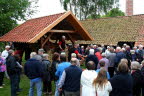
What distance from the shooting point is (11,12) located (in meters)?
15.0

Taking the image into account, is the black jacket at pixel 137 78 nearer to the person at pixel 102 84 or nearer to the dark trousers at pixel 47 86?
the person at pixel 102 84

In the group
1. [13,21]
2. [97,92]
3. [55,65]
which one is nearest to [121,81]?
[97,92]

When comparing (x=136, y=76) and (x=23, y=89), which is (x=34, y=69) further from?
(x=136, y=76)

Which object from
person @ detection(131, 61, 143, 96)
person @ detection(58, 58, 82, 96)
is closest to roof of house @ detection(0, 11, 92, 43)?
person @ detection(58, 58, 82, 96)

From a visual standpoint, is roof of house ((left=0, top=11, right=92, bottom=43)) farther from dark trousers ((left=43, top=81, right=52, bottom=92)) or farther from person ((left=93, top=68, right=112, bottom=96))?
person ((left=93, top=68, right=112, bottom=96))

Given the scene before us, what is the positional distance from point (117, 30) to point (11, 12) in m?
11.6

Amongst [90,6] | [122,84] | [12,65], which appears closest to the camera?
[122,84]

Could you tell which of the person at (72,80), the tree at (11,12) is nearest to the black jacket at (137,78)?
the person at (72,80)

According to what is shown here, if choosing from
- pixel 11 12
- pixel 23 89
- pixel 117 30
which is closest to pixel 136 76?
pixel 23 89

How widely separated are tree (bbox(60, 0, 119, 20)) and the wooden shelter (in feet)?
73.8

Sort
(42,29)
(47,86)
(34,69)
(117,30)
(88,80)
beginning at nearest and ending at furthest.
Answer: (88,80)
(34,69)
(47,86)
(42,29)
(117,30)

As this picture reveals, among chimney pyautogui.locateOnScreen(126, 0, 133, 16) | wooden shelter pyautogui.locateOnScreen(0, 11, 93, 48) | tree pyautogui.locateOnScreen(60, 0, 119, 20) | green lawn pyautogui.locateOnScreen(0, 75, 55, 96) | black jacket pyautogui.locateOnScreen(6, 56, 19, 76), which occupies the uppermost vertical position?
chimney pyautogui.locateOnScreen(126, 0, 133, 16)

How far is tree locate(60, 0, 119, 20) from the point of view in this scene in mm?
36188

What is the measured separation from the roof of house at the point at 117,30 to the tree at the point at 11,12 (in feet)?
26.1
